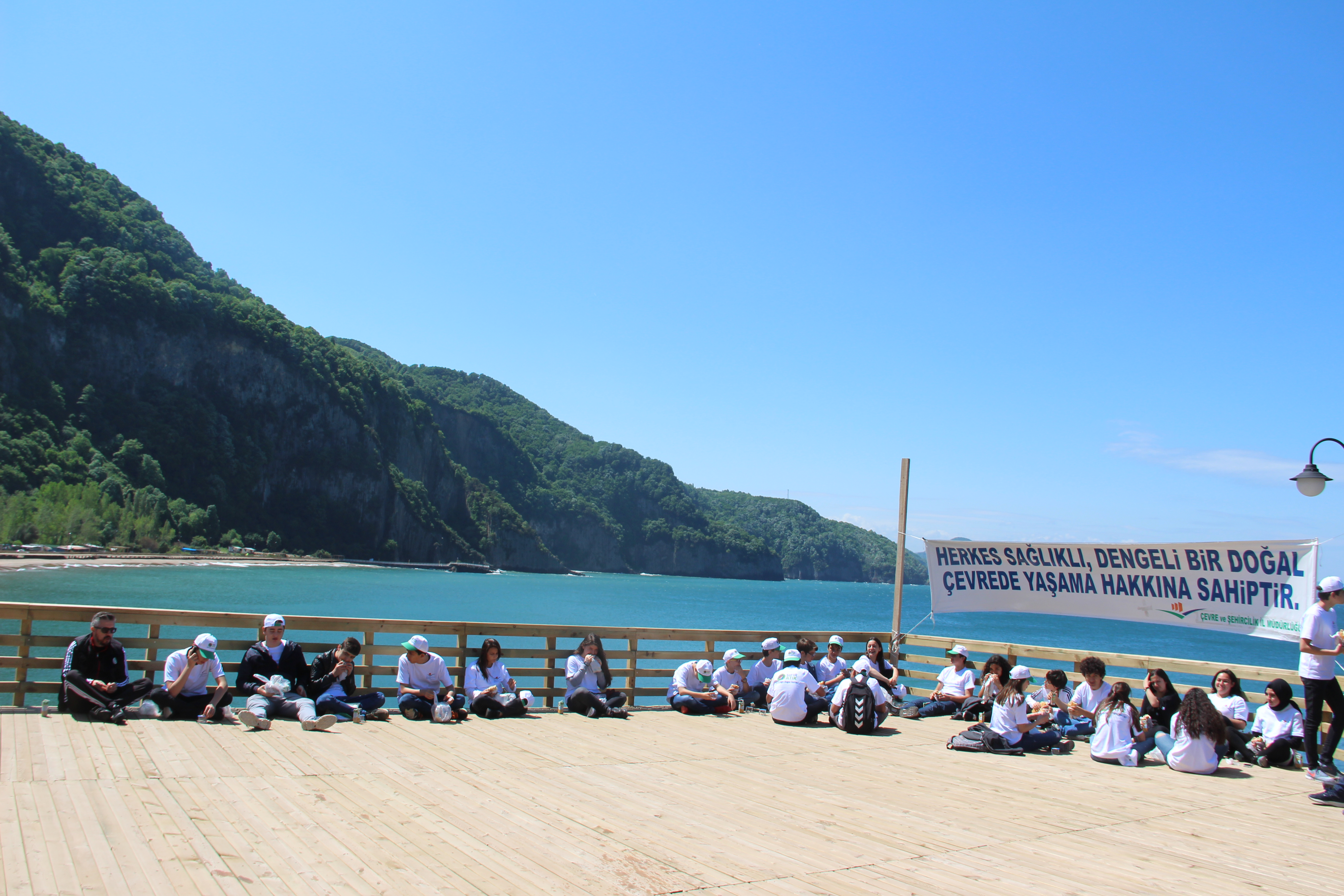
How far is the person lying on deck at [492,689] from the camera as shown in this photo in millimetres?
10336

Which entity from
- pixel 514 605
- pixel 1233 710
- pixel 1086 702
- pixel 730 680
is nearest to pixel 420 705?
pixel 730 680

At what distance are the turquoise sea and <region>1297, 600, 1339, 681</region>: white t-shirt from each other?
35.8 ft

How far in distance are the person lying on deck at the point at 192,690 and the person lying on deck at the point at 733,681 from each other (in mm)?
5942

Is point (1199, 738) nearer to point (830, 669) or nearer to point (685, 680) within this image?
point (830, 669)

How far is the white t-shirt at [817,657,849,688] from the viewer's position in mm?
12078

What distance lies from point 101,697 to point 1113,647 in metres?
93.7

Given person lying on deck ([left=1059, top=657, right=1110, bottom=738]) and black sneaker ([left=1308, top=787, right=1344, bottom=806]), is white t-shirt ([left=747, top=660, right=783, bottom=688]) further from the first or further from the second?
black sneaker ([left=1308, top=787, right=1344, bottom=806])

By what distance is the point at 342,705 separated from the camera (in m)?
9.52

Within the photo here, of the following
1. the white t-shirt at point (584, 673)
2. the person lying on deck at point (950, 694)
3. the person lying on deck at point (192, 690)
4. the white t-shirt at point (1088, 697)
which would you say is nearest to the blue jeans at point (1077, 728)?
the white t-shirt at point (1088, 697)

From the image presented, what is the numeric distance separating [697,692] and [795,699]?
146cm

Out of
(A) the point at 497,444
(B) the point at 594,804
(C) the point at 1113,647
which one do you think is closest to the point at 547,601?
(C) the point at 1113,647

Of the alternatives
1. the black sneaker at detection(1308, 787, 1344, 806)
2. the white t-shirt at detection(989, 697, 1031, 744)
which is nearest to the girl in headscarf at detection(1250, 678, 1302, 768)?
the black sneaker at detection(1308, 787, 1344, 806)

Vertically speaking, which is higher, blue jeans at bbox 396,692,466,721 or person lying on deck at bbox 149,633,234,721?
person lying on deck at bbox 149,633,234,721

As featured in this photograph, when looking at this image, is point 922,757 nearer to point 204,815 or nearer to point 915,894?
point 915,894
